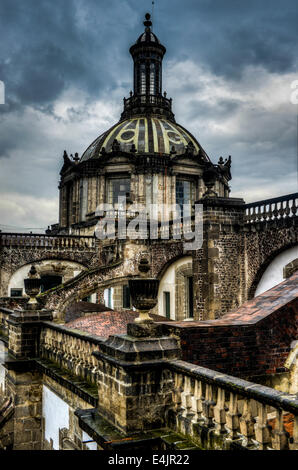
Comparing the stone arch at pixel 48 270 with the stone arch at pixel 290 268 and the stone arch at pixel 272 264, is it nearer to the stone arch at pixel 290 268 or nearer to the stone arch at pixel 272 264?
the stone arch at pixel 272 264

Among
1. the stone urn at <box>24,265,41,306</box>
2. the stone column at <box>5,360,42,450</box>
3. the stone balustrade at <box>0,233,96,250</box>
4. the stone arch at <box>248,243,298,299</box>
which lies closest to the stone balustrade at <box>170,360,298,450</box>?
the stone column at <box>5,360,42,450</box>

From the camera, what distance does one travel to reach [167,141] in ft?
116

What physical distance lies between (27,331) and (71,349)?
244cm

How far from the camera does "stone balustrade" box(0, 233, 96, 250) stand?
2623 centimetres

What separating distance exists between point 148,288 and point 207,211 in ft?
39.6

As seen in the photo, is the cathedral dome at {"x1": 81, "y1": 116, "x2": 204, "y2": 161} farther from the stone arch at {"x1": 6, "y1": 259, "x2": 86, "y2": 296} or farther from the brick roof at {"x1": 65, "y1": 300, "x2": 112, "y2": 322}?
the brick roof at {"x1": 65, "y1": 300, "x2": 112, "y2": 322}

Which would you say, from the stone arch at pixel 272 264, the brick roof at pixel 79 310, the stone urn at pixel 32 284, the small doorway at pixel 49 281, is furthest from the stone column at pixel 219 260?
the small doorway at pixel 49 281

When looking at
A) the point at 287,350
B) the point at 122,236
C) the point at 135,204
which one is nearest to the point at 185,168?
the point at 135,204

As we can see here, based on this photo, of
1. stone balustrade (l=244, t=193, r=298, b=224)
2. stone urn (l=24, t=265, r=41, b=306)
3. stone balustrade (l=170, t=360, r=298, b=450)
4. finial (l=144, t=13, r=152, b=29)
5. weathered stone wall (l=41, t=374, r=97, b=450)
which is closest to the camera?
stone balustrade (l=170, t=360, r=298, b=450)

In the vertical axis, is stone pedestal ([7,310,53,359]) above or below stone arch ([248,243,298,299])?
below

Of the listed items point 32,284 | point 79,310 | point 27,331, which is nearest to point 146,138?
point 79,310

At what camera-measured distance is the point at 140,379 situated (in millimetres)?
5176

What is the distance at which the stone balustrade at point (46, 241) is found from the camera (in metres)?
26.2

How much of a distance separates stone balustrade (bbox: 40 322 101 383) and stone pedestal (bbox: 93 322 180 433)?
1.28 m
